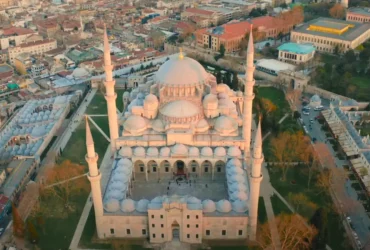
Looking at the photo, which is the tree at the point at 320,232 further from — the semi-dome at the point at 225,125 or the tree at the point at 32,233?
the tree at the point at 32,233

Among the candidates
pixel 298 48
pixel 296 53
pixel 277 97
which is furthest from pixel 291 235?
pixel 298 48

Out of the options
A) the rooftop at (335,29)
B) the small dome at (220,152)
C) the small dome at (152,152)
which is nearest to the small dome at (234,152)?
the small dome at (220,152)

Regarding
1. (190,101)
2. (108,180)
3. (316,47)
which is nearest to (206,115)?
(190,101)

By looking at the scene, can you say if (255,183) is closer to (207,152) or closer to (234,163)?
(234,163)

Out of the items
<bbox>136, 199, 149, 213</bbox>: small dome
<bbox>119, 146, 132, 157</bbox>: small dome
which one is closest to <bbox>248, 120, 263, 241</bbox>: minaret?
<bbox>136, 199, 149, 213</bbox>: small dome

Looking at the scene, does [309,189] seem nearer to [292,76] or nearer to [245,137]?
[245,137]
